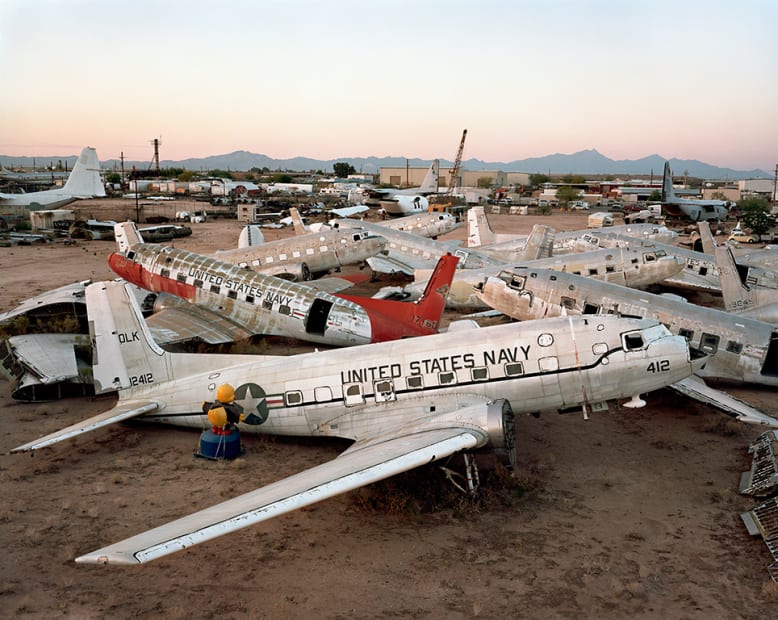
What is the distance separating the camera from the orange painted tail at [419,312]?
23.4 metres

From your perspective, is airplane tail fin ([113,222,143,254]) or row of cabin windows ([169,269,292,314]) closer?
row of cabin windows ([169,269,292,314])

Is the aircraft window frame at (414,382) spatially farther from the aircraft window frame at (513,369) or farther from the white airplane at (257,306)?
the white airplane at (257,306)

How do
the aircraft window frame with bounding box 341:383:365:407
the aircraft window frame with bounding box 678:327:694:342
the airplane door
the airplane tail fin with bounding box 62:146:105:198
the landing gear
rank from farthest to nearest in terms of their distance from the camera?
the airplane tail fin with bounding box 62:146:105:198, the airplane door, the aircraft window frame with bounding box 678:327:694:342, the aircraft window frame with bounding box 341:383:365:407, the landing gear

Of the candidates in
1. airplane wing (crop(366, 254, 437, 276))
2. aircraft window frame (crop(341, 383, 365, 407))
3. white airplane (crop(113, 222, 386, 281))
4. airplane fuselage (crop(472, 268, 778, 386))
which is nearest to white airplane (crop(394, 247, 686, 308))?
airplane fuselage (crop(472, 268, 778, 386))

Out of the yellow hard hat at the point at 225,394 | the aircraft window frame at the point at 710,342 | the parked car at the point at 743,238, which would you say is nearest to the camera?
the yellow hard hat at the point at 225,394

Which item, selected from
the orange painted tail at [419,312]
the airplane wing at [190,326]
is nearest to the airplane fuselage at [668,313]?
the orange painted tail at [419,312]

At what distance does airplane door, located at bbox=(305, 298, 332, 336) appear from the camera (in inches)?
1000

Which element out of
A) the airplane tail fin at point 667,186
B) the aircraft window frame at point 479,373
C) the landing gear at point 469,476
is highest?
the airplane tail fin at point 667,186

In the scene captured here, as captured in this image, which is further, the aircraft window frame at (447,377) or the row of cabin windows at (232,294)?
the row of cabin windows at (232,294)

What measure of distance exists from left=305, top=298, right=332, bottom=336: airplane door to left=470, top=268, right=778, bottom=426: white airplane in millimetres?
8653

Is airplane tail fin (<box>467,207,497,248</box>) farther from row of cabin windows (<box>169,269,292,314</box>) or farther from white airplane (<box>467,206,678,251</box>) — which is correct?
row of cabin windows (<box>169,269,292,314</box>)

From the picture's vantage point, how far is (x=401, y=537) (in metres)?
13.8

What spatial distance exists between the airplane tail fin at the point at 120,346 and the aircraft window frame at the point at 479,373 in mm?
8756

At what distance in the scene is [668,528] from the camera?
14.3 meters
